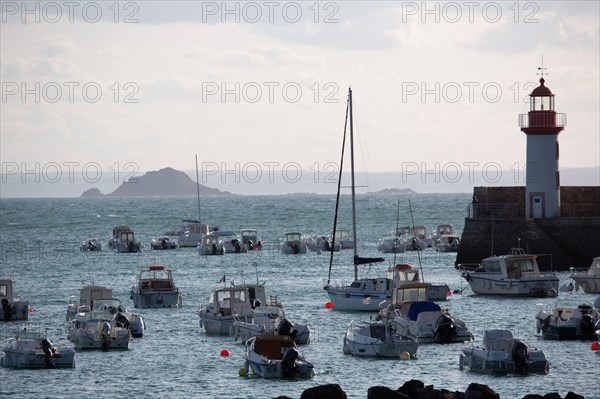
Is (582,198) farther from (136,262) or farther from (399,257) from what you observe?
(136,262)

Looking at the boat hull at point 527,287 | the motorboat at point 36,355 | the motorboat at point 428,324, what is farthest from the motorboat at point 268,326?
the boat hull at point 527,287

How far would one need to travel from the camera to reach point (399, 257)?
104m

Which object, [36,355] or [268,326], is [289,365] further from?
[36,355]

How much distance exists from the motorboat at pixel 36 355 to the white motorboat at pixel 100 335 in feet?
12.7

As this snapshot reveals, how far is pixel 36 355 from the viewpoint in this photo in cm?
4575

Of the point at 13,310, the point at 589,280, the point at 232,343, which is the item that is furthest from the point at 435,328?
the point at 589,280

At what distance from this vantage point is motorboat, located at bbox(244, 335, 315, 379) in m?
43.7

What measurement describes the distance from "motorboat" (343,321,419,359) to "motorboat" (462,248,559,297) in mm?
20254

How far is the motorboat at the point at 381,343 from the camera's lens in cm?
4812

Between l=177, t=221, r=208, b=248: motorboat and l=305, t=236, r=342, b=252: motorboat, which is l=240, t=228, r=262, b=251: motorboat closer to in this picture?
l=177, t=221, r=208, b=248: motorboat

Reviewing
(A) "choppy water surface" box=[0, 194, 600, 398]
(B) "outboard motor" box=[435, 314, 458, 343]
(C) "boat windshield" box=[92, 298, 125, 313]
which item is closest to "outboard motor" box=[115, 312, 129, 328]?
(A) "choppy water surface" box=[0, 194, 600, 398]

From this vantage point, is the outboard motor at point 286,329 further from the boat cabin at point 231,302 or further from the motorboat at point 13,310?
the motorboat at point 13,310

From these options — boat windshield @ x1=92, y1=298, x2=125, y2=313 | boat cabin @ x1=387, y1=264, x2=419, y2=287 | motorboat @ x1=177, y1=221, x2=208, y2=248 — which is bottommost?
boat windshield @ x1=92, y1=298, x2=125, y2=313

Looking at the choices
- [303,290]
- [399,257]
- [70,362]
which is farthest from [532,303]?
[399,257]
